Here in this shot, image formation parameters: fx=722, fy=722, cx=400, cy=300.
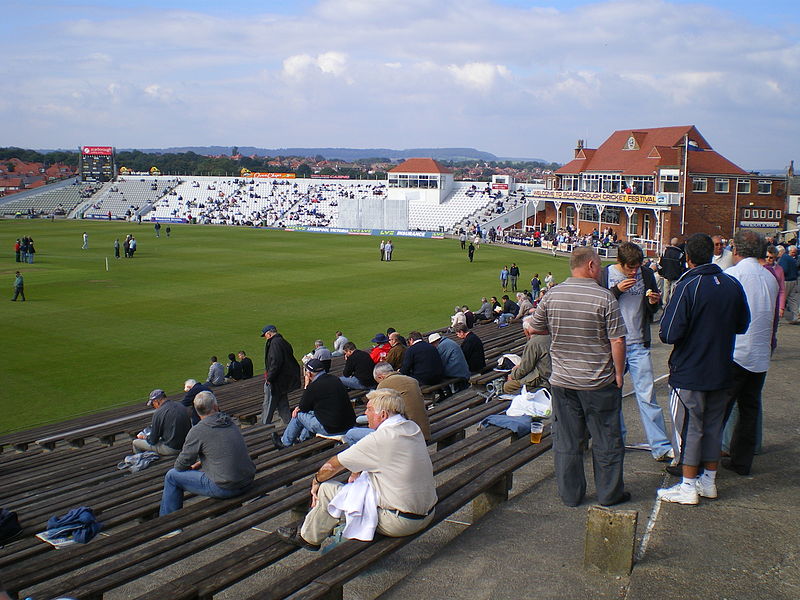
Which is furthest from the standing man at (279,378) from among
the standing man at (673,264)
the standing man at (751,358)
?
the standing man at (751,358)

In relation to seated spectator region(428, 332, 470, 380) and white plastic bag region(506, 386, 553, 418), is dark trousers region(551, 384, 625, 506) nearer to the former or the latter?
white plastic bag region(506, 386, 553, 418)

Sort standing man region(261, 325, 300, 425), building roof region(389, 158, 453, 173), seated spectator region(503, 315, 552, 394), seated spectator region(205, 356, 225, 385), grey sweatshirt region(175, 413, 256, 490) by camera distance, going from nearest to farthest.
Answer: grey sweatshirt region(175, 413, 256, 490), seated spectator region(503, 315, 552, 394), standing man region(261, 325, 300, 425), seated spectator region(205, 356, 225, 385), building roof region(389, 158, 453, 173)

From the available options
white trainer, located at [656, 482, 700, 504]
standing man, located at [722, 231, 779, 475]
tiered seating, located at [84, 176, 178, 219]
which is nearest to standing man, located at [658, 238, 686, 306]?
standing man, located at [722, 231, 779, 475]

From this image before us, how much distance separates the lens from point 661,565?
14.8 feet

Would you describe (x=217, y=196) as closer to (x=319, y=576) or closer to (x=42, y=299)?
(x=42, y=299)

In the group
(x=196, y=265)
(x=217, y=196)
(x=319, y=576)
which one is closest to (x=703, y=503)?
Result: (x=319, y=576)

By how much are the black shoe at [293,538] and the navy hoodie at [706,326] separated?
293cm

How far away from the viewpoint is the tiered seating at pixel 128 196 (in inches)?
3617

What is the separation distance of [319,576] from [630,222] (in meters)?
55.5

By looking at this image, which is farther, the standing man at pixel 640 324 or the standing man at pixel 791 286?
the standing man at pixel 791 286

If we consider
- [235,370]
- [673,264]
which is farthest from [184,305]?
[673,264]

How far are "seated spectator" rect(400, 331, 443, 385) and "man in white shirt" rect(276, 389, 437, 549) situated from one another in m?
5.53

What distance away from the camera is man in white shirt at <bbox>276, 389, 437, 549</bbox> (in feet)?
15.3

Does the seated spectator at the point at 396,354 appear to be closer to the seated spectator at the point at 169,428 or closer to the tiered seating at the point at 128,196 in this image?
the seated spectator at the point at 169,428
